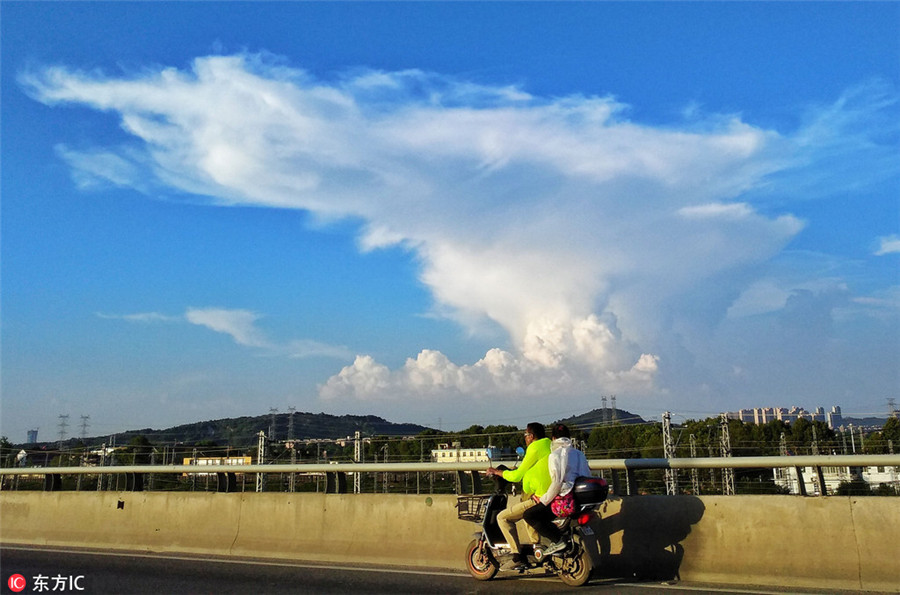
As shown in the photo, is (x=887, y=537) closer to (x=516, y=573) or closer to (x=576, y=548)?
(x=576, y=548)

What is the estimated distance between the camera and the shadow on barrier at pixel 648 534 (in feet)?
28.6

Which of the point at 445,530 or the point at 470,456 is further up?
the point at 470,456

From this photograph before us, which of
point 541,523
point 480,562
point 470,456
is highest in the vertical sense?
point 470,456

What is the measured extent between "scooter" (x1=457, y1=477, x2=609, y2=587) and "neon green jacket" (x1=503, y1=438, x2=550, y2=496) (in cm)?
36

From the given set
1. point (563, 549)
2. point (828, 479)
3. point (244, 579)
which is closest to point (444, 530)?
point (563, 549)

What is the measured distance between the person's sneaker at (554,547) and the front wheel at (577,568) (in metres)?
0.15

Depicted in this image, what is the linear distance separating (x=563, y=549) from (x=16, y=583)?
6.52 m

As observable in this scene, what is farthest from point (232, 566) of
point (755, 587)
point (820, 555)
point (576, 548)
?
point (820, 555)

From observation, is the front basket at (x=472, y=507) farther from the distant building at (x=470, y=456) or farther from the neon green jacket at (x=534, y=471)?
the distant building at (x=470, y=456)

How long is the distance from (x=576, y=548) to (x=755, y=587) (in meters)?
1.92

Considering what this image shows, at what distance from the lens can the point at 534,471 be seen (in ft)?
28.3

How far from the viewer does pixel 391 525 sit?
33.9ft

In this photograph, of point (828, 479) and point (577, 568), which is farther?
point (828, 479)

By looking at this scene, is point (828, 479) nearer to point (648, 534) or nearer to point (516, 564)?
point (648, 534)
